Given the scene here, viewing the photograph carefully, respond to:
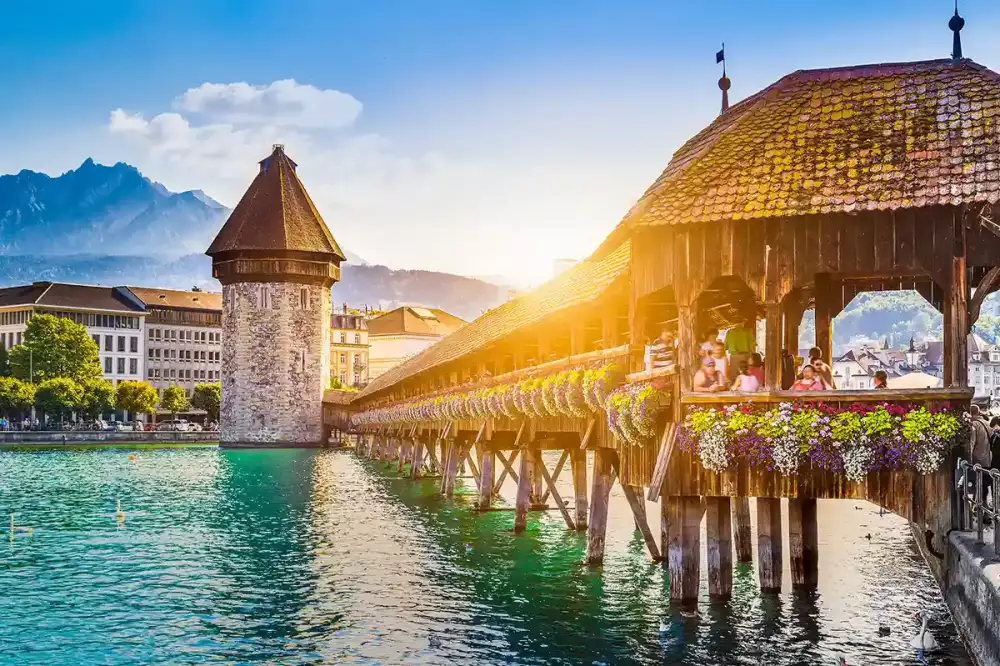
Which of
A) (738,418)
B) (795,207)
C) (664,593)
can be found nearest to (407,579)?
(664,593)

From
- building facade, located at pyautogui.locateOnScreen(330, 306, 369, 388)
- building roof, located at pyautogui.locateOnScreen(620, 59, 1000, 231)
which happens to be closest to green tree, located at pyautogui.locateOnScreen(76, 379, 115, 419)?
building facade, located at pyautogui.locateOnScreen(330, 306, 369, 388)

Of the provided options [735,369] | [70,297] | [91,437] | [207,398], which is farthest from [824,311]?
[70,297]

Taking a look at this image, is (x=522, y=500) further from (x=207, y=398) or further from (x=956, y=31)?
(x=207, y=398)

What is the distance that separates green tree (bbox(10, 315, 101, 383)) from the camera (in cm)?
9688

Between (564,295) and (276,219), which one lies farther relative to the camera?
(276,219)

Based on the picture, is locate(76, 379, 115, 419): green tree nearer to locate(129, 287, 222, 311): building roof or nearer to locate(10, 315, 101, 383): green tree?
locate(10, 315, 101, 383): green tree

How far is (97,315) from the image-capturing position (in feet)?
373

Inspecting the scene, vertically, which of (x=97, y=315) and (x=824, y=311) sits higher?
(x=97, y=315)

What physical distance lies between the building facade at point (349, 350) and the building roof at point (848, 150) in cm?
11662

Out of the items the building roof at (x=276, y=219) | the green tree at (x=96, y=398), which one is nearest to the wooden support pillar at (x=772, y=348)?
the building roof at (x=276, y=219)

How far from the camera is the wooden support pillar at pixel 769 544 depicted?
Answer: 15555mm

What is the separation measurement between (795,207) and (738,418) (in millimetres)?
2201

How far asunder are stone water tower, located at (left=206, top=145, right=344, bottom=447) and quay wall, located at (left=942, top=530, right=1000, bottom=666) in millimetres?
65840

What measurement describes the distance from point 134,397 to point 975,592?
93.3m
